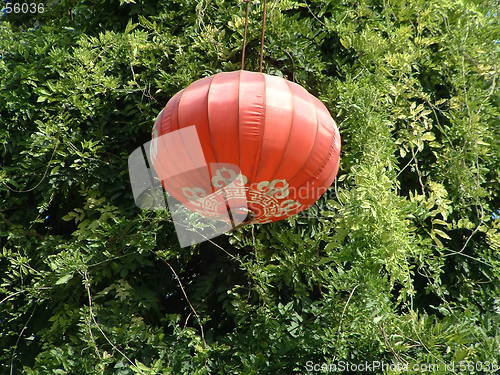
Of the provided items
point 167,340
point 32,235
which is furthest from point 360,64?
point 32,235

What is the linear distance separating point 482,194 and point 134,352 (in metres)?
1.93

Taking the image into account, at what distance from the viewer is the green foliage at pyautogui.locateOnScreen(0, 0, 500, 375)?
2398 mm

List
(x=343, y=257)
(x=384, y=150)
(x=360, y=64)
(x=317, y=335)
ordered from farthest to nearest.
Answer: (x=360, y=64) → (x=384, y=150) → (x=317, y=335) → (x=343, y=257)

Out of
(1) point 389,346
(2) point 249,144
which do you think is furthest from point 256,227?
(2) point 249,144

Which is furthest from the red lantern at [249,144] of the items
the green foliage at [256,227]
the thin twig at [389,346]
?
the thin twig at [389,346]

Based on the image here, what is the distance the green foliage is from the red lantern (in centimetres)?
47

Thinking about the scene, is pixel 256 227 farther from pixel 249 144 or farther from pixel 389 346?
pixel 249 144

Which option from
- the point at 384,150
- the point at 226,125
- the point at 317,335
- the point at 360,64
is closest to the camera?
the point at 226,125

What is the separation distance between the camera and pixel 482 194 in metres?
2.84

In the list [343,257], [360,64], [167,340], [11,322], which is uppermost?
[360,64]

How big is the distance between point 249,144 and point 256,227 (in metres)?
1.14

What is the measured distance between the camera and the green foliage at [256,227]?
2398mm

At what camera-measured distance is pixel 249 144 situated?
67.6 inches

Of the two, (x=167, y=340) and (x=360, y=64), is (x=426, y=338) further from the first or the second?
(x=360, y=64)
